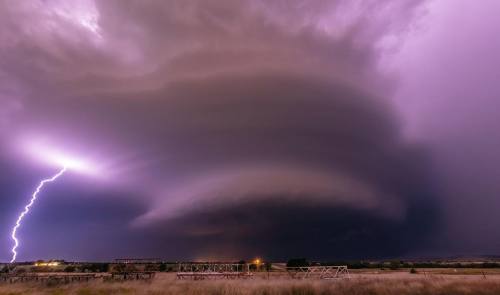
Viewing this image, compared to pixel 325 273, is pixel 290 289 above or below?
below

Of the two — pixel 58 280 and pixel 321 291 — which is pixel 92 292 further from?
pixel 321 291

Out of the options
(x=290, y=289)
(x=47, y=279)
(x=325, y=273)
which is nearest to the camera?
(x=290, y=289)

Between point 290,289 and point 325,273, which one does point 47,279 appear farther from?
point 325,273

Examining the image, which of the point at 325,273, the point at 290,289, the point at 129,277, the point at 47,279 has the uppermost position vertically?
the point at 47,279

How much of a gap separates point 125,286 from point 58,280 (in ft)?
46.1

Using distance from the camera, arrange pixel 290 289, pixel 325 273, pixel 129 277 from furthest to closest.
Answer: pixel 129 277, pixel 325 273, pixel 290 289

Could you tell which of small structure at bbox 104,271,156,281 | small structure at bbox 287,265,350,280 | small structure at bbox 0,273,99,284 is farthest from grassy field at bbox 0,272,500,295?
small structure at bbox 287,265,350,280

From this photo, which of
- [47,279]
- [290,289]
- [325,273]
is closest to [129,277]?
[47,279]

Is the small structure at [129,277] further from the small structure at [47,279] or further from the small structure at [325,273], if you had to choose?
the small structure at [325,273]

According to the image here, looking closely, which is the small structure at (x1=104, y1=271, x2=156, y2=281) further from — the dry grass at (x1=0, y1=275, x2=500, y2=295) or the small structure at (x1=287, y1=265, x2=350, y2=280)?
the small structure at (x1=287, y1=265, x2=350, y2=280)

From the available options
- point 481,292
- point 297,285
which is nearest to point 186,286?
point 297,285

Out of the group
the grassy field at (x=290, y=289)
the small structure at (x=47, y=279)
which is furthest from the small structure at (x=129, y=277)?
the grassy field at (x=290, y=289)

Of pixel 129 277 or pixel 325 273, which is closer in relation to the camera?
pixel 325 273

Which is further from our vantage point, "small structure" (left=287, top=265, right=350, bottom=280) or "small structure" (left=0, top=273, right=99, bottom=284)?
"small structure" (left=287, top=265, right=350, bottom=280)
